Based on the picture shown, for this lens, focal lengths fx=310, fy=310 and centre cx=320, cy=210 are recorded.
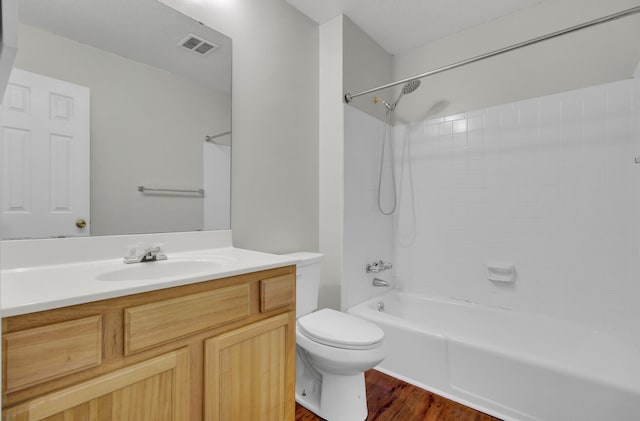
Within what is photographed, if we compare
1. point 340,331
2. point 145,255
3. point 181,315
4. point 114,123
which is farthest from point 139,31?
point 340,331

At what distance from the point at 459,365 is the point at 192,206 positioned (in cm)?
165

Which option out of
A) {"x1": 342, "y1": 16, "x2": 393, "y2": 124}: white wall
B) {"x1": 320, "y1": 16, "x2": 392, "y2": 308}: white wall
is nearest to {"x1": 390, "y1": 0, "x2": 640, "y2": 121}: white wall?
{"x1": 342, "y1": 16, "x2": 393, "y2": 124}: white wall

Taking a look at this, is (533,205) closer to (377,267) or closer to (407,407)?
(377,267)

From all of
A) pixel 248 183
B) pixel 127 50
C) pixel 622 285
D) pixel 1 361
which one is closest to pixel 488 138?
pixel 622 285

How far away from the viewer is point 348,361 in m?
1.42

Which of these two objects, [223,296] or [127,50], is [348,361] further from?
[127,50]

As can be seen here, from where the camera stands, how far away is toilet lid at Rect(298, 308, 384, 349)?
56.6 inches

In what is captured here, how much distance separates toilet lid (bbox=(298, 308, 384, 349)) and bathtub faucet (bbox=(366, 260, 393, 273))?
71 cm

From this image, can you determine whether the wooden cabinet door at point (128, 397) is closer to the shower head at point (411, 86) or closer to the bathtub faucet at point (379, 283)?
the bathtub faucet at point (379, 283)

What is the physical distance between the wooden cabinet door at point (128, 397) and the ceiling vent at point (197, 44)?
1.41 metres

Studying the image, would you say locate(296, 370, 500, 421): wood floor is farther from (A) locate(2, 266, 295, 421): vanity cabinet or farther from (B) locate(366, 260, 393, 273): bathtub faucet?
(B) locate(366, 260, 393, 273): bathtub faucet

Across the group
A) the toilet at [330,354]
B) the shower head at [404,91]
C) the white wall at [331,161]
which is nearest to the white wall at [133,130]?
the toilet at [330,354]

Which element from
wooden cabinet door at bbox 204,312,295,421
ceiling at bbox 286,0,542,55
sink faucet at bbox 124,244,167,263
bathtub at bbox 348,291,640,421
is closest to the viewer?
wooden cabinet door at bbox 204,312,295,421

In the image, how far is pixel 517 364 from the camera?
1.52 metres
